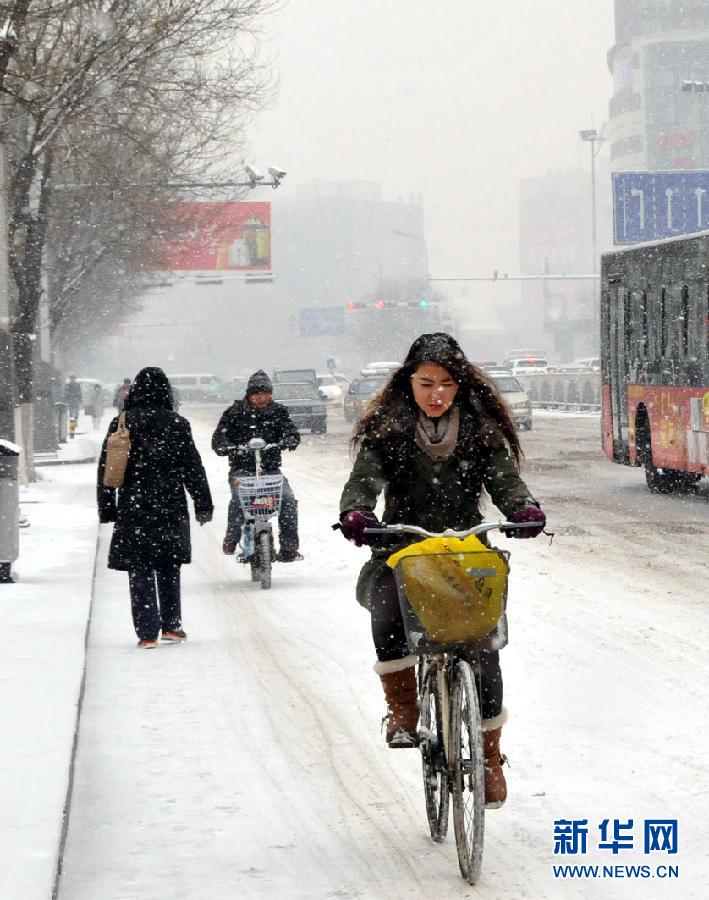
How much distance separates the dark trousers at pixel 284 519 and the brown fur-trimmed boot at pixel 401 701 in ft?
25.7

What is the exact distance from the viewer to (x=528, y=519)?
5211mm

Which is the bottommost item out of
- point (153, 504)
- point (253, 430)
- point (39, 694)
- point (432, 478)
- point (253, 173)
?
point (39, 694)

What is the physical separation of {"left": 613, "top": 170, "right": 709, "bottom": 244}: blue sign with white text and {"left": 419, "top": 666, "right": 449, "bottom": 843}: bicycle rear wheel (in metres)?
47.9

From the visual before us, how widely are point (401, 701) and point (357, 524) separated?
0.78m

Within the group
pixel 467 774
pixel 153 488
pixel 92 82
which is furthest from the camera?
pixel 92 82

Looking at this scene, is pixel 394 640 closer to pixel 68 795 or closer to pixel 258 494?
pixel 68 795

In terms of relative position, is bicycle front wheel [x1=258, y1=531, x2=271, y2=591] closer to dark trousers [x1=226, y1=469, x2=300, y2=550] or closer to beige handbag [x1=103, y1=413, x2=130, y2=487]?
dark trousers [x1=226, y1=469, x2=300, y2=550]

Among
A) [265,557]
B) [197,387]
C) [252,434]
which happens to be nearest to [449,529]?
[265,557]

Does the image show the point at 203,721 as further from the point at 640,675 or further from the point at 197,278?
the point at 197,278

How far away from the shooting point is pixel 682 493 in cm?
2209

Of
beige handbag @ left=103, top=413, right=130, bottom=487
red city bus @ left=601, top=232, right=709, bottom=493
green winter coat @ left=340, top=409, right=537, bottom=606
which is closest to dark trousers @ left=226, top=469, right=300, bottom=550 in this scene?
beige handbag @ left=103, top=413, right=130, bottom=487

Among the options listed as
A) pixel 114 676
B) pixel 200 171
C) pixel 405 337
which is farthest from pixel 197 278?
pixel 405 337

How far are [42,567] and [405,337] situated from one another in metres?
129

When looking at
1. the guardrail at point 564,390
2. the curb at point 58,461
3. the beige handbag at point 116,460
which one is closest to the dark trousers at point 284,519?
the beige handbag at point 116,460
